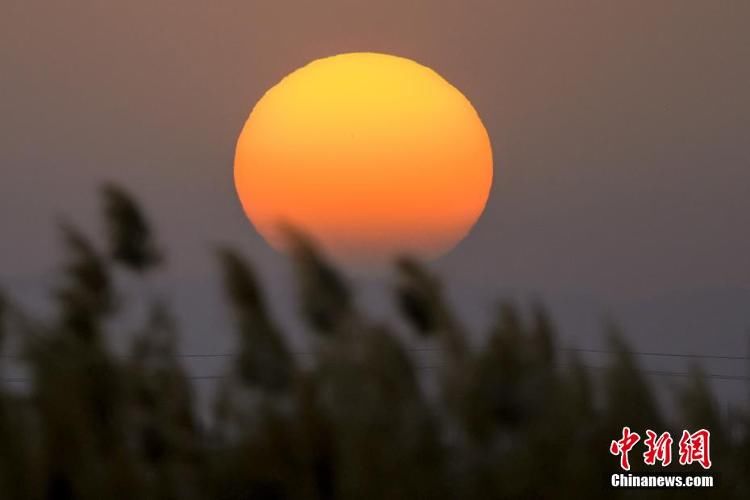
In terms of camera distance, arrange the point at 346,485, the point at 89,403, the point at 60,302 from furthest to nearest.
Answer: the point at 60,302
the point at 89,403
the point at 346,485

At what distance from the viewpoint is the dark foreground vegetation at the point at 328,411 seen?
485 centimetres

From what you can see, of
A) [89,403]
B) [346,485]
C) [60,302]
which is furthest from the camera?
[60,302]

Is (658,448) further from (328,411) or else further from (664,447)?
(328,411)

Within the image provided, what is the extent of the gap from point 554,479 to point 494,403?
41cm

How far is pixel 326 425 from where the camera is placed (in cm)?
508

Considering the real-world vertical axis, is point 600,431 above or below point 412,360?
below

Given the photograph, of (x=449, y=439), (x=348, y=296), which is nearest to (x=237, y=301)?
(x=348, y=296)

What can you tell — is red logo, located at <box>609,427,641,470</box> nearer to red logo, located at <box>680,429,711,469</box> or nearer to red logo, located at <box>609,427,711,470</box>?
red logo, located at <box>609,427,711,470</box>

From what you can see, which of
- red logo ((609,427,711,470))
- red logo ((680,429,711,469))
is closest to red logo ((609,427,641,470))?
red logo ((609,427,711,470))

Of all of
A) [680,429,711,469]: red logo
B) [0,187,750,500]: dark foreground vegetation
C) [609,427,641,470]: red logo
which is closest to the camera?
[0,187,750,500]: dark foreground vegetation

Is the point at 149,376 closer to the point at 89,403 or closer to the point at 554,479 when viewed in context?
the point at 89,403

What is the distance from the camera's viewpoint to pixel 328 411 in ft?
16.7

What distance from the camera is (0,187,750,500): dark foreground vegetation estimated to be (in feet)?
15.9

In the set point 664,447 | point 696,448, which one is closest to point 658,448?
point 664,447
